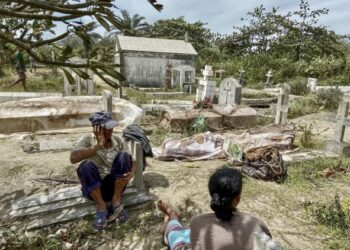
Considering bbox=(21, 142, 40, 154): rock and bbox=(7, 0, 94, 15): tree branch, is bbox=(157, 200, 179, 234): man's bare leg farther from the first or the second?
bbox=(21, 142, 40, 154): rock

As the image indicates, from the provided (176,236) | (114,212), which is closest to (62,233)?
(114,212)

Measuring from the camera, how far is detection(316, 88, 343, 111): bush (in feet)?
37.1

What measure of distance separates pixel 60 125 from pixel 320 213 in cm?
562

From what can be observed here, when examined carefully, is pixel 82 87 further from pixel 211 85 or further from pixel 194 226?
pixel 194 226

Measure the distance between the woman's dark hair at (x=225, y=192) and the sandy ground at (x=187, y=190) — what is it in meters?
1.25

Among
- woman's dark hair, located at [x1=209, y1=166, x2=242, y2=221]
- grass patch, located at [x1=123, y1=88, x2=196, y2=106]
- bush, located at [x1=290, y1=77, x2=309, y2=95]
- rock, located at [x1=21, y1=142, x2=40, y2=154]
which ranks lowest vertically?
rock, located at [x1=21, y1=142, x2=40, y2=154]

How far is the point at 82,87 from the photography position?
10867 millimetres

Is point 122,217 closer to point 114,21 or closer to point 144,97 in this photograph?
point 114,21

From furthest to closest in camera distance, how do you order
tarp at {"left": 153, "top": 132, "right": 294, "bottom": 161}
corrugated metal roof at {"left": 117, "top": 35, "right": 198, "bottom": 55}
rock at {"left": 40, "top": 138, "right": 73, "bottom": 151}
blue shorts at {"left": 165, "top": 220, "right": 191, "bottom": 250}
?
corrugated metal roof at {"left": 117, "top": 35, "right": 198, "bottom": 55}, rock at {"left": 40, "top": 138, "right": 73, "bottom": 151}, tarp at {"left": 153, "top": 132, "right": 294, "bottom": 161}, blue shorts at {"left": 165, "top": 220, "right": 191, "bottom": 250}

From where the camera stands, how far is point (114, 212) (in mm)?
3137

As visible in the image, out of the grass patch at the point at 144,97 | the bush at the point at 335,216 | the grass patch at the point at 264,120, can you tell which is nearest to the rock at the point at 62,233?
the bush at the point at 335,216

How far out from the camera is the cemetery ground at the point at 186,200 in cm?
286

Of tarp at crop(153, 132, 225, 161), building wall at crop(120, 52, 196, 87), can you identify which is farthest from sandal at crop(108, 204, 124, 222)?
building wall at crop(120, 52, 196, 87)

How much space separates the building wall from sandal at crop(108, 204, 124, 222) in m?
14.5
